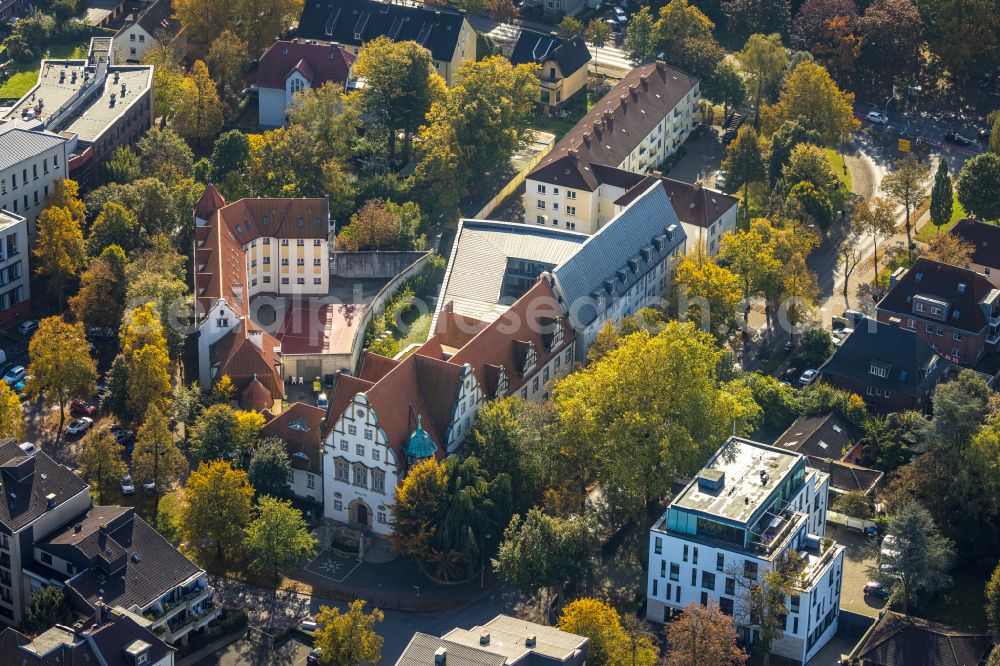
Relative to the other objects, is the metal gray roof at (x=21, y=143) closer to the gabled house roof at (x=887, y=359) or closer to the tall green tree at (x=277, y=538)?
the tall green tree at (x=277, y=538)

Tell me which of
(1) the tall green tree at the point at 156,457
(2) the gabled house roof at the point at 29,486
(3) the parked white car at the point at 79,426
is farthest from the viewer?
(3) the parked white car at the point at 79,426

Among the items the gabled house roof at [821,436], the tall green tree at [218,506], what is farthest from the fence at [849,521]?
the tall green tree at [218,506]

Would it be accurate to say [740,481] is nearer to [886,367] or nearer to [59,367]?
[886,367]

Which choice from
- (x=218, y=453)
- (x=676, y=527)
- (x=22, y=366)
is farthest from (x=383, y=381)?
(x=22, y=366)

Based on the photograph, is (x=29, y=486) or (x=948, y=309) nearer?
(x=29, y=486)

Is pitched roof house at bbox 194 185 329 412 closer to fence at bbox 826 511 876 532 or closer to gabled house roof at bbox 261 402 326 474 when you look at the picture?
gabled house roof at bbox 261 402 326 474

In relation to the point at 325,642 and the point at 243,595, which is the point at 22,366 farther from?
the point at 325,642

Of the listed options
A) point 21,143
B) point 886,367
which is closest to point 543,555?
point 886,367
